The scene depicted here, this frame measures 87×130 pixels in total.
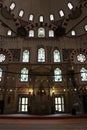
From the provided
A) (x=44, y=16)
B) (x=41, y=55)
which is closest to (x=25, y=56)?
(x=41, y=55)

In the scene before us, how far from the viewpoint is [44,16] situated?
2588 centimetres

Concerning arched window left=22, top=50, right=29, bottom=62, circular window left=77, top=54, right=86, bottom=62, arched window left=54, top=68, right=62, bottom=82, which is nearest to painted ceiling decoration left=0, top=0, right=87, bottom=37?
arched window left=22, top=50, right=29, bottom=62

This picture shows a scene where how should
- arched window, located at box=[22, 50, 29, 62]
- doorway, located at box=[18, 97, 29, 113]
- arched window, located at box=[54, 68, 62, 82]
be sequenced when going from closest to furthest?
doorway, located at box=[18, 97, 29, 113] → arched window, located at box=[54, 68, 62, 82] → arched window, located at box=[22, 50, 29, 62]

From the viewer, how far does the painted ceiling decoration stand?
79.7ft

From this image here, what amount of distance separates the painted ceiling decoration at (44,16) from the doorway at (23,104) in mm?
10366

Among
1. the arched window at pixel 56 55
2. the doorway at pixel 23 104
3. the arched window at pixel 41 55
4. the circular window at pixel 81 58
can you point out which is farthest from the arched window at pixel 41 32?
the doorway at pixel 23 104

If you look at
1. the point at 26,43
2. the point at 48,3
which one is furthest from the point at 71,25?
the point at 26,43

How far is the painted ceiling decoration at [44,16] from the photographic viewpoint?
24281 millimetres

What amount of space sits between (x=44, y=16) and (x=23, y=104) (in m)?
15.0

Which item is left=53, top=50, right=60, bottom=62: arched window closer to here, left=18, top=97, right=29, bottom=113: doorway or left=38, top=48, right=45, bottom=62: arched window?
left=38, top=48, right=45, bottom=62: arched window

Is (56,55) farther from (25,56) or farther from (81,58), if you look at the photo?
(25,56)

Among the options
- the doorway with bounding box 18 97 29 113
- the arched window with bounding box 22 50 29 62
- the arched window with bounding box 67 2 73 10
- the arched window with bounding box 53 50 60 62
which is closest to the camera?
the doorway with bounding box 18 97 29 113

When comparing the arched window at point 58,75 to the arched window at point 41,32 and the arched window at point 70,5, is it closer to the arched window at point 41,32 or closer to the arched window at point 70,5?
the arched window at point 41,32

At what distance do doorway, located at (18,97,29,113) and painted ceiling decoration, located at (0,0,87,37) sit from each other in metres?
10.4
